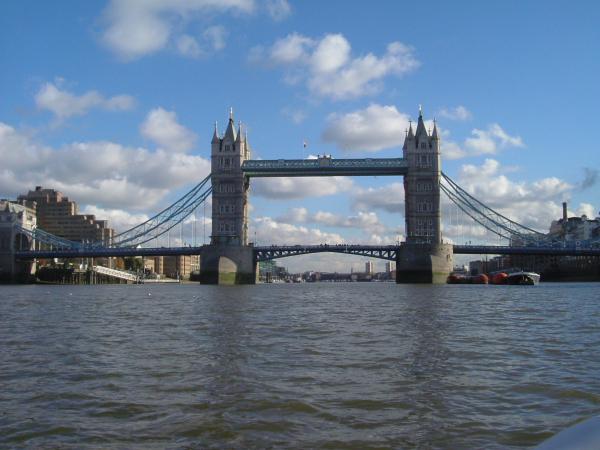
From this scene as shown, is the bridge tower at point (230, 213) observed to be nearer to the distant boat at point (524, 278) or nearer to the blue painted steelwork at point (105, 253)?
the blue painted steelwork at point (105, 253)

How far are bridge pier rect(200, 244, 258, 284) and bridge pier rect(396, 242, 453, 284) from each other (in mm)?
20104

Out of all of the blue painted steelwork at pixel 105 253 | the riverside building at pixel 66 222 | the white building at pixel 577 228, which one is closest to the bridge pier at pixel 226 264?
the blue painted steelwork at pixel 105 253

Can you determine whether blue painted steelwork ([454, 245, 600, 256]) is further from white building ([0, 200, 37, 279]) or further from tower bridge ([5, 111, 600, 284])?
white building ([0, 200, 37, 279])

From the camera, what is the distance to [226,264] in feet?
276

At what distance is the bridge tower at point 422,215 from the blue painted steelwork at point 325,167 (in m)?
2.47

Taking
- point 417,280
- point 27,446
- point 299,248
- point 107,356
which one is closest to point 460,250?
point 417,280

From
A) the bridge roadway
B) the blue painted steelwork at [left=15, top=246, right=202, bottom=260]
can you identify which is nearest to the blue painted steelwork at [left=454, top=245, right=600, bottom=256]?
the bridge roadway

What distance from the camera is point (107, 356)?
12438 millimetres

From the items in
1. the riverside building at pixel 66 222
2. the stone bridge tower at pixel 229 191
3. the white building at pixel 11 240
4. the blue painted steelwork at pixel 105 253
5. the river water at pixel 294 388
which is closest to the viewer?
the river water at pixel 294 388

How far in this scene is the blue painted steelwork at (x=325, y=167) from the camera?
295 ft

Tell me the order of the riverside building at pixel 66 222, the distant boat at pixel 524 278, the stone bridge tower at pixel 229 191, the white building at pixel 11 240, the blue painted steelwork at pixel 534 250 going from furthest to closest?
the riverside building at pixel 66 222
the stone bridge tower at pixel 229 191
the white building at pixel 11 240
the blue painted steelwork at pixel 534 250
the distant boat at pixel 524 278

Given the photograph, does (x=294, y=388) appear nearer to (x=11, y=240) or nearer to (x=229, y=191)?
(x=229, y=191)

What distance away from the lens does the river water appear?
6.78 meters

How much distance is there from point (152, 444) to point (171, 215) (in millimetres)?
93204
